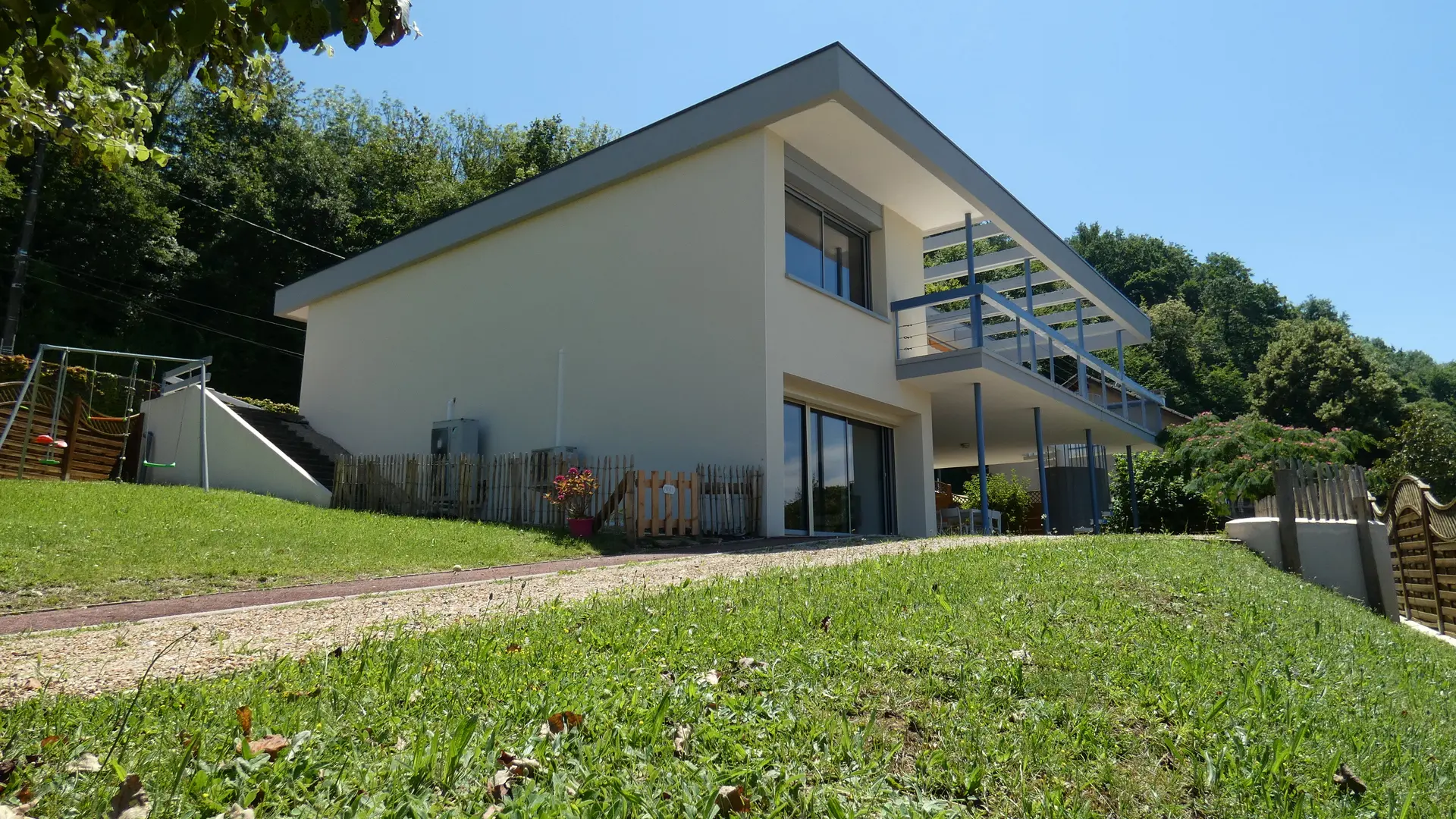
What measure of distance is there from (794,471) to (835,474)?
4.74ft

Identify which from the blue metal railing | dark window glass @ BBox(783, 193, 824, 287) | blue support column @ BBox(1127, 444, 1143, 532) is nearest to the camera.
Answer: dark window glass @ BBox(783, 193, 824, 287)

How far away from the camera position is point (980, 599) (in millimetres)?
5512

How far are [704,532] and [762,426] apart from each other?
1.87 metres

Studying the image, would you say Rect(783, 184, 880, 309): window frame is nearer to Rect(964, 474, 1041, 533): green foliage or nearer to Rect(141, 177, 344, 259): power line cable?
Rect(964, 474, 1041, 533): green foliage

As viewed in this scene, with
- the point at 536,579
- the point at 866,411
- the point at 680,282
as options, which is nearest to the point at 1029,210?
the point at 866,411

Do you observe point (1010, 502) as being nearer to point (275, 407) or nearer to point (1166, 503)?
point (1166, 503)

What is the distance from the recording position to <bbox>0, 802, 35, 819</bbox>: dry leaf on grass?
212 cm

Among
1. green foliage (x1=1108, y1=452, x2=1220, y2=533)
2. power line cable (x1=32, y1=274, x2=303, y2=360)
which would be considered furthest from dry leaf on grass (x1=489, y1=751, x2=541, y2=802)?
power line cable (x1=32, y1=274, x2=303, y2=360)

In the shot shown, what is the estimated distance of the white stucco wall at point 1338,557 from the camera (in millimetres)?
10297

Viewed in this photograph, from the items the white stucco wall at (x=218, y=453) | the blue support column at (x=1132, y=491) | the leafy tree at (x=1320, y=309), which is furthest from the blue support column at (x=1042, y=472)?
the leafy tree at (x=1320, y=309)

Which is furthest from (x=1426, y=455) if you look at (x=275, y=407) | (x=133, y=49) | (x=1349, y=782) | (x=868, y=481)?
(x=133, y=49)

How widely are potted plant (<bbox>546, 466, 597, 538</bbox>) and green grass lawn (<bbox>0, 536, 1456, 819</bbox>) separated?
843 centimetres

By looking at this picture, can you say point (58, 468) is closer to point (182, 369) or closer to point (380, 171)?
point (182, 369)

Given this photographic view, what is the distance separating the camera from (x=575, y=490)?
13508 millimetres
